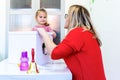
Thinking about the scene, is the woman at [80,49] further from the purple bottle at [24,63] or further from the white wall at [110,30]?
the white wall at [110,30]

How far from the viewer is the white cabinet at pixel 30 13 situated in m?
3.88

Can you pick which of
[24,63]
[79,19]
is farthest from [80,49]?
[24,63]

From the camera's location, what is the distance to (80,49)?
1578 millimetres

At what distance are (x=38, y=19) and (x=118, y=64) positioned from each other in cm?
113

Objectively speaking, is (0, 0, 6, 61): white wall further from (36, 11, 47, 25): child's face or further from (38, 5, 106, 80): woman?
(38, 5, 106, 80): woman

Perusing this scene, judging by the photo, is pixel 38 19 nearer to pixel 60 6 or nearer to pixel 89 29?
pixel 60 6

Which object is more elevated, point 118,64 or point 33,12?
point 33,12

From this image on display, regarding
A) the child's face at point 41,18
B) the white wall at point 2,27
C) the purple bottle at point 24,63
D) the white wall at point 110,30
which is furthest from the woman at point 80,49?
the white wall at point 2,27

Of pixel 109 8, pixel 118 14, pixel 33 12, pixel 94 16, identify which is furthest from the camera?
pixel 33 12

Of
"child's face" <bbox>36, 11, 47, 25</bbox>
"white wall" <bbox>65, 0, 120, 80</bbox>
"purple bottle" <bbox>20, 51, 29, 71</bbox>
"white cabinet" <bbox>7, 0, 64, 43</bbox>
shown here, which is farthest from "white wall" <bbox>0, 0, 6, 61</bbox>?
"purple bottle" <bbox>20, 51, 29, 71</bbox>

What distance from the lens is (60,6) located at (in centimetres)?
390

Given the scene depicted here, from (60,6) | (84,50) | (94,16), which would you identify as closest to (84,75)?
(84,50)

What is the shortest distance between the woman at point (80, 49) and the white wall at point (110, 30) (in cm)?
84

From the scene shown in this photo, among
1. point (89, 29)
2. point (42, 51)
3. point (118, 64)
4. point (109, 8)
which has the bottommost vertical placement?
point (118, 64)
